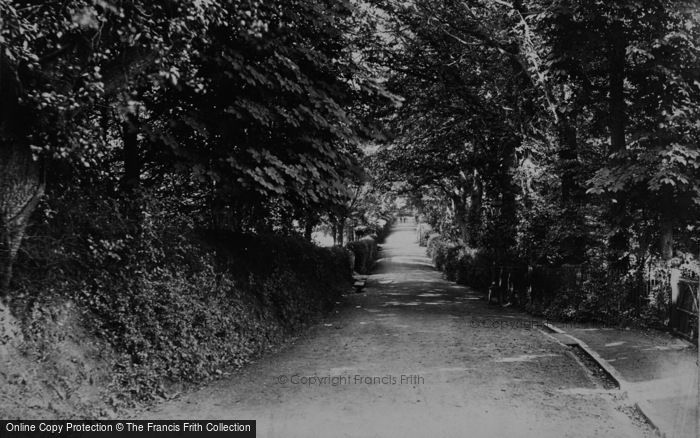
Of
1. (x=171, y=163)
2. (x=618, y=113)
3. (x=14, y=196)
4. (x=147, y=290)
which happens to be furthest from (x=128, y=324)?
(x=618, y=113)

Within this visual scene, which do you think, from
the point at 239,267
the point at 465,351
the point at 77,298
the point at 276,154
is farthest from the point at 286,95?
the point at 465,351

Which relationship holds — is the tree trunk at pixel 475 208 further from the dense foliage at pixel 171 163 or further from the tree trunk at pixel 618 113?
the dense foliage at pixel 171 163

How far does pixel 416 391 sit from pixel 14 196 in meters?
5.48

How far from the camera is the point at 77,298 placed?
5.98 meters

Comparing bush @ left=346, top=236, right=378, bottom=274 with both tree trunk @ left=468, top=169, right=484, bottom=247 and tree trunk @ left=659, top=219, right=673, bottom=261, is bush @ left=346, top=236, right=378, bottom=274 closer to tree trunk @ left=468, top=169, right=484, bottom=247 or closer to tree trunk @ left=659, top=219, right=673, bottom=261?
tree trunk @ left=468, top=169, right=484, bottom=247

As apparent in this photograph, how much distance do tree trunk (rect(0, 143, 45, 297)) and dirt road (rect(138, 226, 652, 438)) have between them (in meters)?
2.26

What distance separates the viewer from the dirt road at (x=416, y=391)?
5848mm

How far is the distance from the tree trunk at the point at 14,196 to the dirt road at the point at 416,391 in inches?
89.1

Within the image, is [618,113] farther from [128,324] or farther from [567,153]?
[128,324]

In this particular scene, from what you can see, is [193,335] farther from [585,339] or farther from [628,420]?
[585,339]

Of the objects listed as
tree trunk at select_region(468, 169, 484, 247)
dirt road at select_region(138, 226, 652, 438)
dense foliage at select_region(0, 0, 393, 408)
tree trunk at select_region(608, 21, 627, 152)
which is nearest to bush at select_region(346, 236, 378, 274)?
tree trunk at select_region(468, 169, 484, 247)

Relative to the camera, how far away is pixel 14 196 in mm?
5629

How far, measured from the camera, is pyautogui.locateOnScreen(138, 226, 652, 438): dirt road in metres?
5.85

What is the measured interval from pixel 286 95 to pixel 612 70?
8065mm
